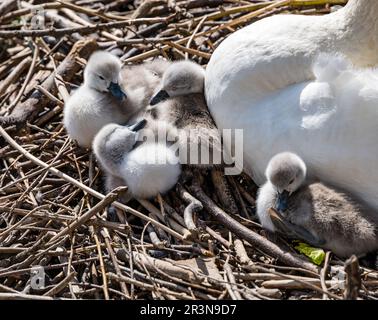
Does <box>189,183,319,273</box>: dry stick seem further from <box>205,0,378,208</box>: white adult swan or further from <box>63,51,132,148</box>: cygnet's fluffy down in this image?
<box>63,51,132,148</box>: cygnet's fluffy down

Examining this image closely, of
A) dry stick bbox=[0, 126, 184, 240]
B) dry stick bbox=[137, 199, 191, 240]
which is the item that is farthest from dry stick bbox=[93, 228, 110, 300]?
dry stick bbox=[137, 199, 191, 240]

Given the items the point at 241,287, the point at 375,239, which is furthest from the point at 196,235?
the point at 375,239

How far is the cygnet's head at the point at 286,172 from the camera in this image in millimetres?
4047

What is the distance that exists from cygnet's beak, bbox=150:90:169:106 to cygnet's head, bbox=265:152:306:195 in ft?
2.85

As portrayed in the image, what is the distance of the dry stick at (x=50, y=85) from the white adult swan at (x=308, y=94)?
4.04 feet

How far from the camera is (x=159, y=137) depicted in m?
4.56

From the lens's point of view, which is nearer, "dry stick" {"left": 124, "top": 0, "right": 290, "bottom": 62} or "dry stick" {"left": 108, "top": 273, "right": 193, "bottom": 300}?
"dry stick" {"left": 108, "top": 273, "right": 193, "bottom": 300}

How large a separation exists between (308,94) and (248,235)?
0.71m

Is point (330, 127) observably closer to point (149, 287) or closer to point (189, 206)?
point (189, 206)

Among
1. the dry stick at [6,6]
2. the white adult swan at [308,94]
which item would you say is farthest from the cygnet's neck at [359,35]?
the dry stick at [6,6]

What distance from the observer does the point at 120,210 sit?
4.52 metres

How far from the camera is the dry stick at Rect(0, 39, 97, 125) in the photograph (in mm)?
5203

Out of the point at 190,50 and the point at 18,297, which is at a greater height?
the point at 190,50

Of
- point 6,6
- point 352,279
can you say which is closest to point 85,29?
point 6,6
